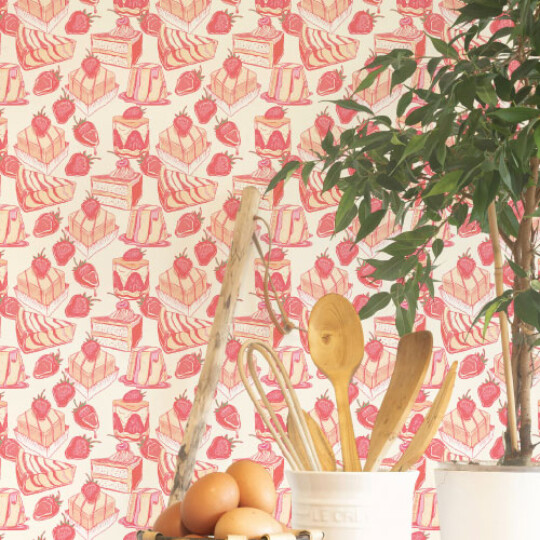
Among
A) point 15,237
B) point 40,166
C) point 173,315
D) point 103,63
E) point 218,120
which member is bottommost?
point 173,315

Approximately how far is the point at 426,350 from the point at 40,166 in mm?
1097

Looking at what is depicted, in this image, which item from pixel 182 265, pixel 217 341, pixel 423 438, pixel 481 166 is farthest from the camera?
pixel 182 265

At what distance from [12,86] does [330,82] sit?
2.33 ft

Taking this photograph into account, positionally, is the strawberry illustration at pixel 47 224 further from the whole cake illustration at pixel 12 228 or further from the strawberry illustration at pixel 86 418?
the strawberry illustration at pixel 86 418

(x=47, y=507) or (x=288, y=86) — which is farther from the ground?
(x=288, y=86)

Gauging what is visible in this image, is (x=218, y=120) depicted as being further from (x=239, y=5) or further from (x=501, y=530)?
(x=501, y=530)

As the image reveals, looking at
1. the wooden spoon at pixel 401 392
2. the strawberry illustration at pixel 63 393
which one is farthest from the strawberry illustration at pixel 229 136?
the wooden spoon at pixel 401 392

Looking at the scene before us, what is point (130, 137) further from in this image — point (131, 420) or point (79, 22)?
point (131, 420)

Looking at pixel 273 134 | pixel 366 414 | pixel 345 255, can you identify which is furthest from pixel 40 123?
pixel 366 414

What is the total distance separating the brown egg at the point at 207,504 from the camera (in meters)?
0.89

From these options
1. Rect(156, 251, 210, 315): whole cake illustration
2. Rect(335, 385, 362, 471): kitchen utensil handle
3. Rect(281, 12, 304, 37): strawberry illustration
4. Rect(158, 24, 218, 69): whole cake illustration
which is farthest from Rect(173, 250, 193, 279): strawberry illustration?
Rect(335, 385, 362, 471): kitchen utensil handle

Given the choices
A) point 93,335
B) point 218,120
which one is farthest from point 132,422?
point 218,120

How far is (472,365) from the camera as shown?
1741mm

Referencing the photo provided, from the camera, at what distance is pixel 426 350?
1.03 m
